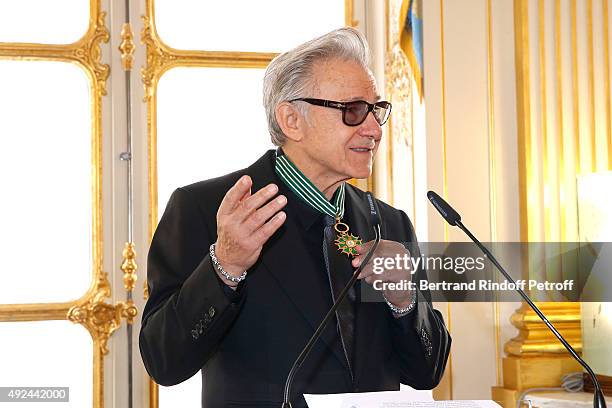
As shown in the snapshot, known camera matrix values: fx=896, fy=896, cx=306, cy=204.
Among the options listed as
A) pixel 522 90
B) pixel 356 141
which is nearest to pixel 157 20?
pixel 522 90

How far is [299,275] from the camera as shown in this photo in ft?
6.31

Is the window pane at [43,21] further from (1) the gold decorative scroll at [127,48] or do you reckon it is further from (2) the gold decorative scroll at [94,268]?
(1) the gold decorative scroll at [127,48]

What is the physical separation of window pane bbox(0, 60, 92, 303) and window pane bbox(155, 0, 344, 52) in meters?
0.50

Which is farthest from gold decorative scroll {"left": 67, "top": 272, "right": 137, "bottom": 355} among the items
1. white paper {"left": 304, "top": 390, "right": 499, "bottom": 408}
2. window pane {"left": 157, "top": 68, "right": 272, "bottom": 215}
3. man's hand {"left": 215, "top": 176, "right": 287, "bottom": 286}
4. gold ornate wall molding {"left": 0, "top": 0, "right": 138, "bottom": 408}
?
white paper {"left": 304, "top": 390, "right": 499, "bottom": 408}

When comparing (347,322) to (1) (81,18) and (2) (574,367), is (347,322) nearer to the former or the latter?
(2) (574,367)

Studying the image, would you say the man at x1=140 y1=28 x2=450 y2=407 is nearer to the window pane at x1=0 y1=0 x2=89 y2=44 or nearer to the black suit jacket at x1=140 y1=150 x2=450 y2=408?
the black suit jacket at x1=140 y1=150 x2=450 y2=408

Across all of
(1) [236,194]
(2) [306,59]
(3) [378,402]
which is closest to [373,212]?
(2) [306,59]

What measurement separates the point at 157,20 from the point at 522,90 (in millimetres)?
1520

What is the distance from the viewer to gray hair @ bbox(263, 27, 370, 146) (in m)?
2.04

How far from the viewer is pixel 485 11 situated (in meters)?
3.34

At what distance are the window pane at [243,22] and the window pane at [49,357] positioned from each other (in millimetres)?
1271

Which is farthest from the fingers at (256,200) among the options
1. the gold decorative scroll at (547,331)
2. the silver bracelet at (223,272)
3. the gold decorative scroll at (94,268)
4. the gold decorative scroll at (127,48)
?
the gold decorative scroll at (127,48)

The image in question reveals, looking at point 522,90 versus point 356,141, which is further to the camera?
point 522,90

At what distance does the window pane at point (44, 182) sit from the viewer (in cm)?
356
